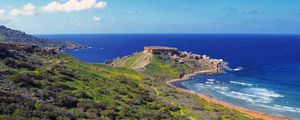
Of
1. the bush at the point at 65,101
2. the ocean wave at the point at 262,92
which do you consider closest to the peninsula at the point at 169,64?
the ocean wave at the point at 262,92

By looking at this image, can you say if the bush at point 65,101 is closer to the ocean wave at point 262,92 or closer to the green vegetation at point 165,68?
the ocean wave at point 262,92

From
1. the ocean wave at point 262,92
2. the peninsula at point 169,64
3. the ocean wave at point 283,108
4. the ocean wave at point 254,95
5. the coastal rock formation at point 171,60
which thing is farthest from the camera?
Result: the coastal rock formation at point 171,60

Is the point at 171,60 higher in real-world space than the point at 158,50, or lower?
lower

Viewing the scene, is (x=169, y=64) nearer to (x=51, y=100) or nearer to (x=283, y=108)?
Result: (x=283, y=108)

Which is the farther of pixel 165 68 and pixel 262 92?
pixel 165 68

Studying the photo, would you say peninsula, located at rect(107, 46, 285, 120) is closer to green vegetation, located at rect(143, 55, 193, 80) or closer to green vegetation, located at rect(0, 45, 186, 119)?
green vegetation, located at rect(143, 55, 193, 80)

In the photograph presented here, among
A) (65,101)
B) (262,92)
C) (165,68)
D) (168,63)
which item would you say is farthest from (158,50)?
(65,101)

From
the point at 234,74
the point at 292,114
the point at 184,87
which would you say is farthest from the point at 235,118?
the point at 234,74

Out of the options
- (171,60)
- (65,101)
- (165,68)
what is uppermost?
(65,101)

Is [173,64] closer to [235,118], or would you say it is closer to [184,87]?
[184,87]
